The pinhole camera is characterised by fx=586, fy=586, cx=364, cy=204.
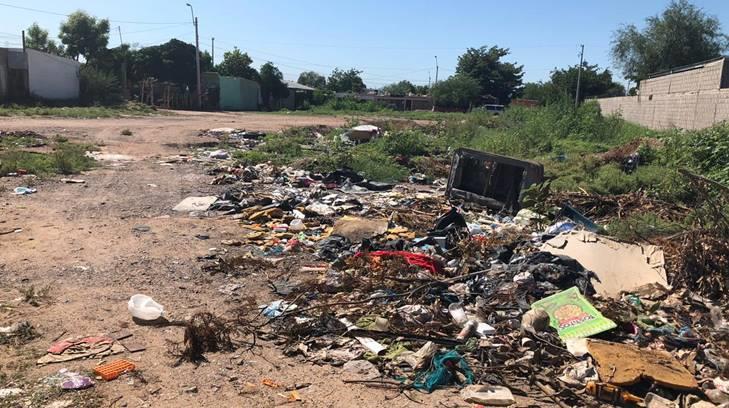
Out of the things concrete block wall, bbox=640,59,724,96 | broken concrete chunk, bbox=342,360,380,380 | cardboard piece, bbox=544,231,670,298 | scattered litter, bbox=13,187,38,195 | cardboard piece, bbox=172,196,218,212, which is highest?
concrete block wall, bbox=640,59,724,96

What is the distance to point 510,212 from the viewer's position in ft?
26.8

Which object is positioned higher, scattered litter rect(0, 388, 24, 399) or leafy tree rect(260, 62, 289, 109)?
leafy tree rect(260, 62, 289, 109)

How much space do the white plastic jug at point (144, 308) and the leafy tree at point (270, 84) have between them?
136 ft

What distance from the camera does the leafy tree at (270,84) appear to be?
45094 mm

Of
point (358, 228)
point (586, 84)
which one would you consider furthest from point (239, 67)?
point (358, 228)

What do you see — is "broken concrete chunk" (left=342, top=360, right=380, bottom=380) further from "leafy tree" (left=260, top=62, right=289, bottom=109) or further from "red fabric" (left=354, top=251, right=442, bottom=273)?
"leafy tree" (left=260, top=62, right=289, bottom=109)

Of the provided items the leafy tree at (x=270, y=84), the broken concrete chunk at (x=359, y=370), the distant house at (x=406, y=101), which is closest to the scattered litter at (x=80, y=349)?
the broken concrete chunk at (x=359, y=370)

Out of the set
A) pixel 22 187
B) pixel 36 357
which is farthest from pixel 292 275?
pixel 22 187

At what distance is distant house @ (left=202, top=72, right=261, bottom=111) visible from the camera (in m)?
39.6

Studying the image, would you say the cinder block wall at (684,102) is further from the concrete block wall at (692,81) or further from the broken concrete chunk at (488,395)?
the broken concrete chunk at (488,395)

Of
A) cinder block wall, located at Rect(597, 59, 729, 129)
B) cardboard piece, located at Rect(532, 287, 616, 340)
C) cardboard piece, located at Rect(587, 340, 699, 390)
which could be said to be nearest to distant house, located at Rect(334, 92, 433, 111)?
cinder block wall, located at Rect(597, 59, 729, 129)

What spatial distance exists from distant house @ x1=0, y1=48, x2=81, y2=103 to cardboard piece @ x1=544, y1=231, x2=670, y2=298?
27.9m

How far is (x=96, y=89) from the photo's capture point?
1282 inches

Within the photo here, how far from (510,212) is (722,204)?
3.20 meters
